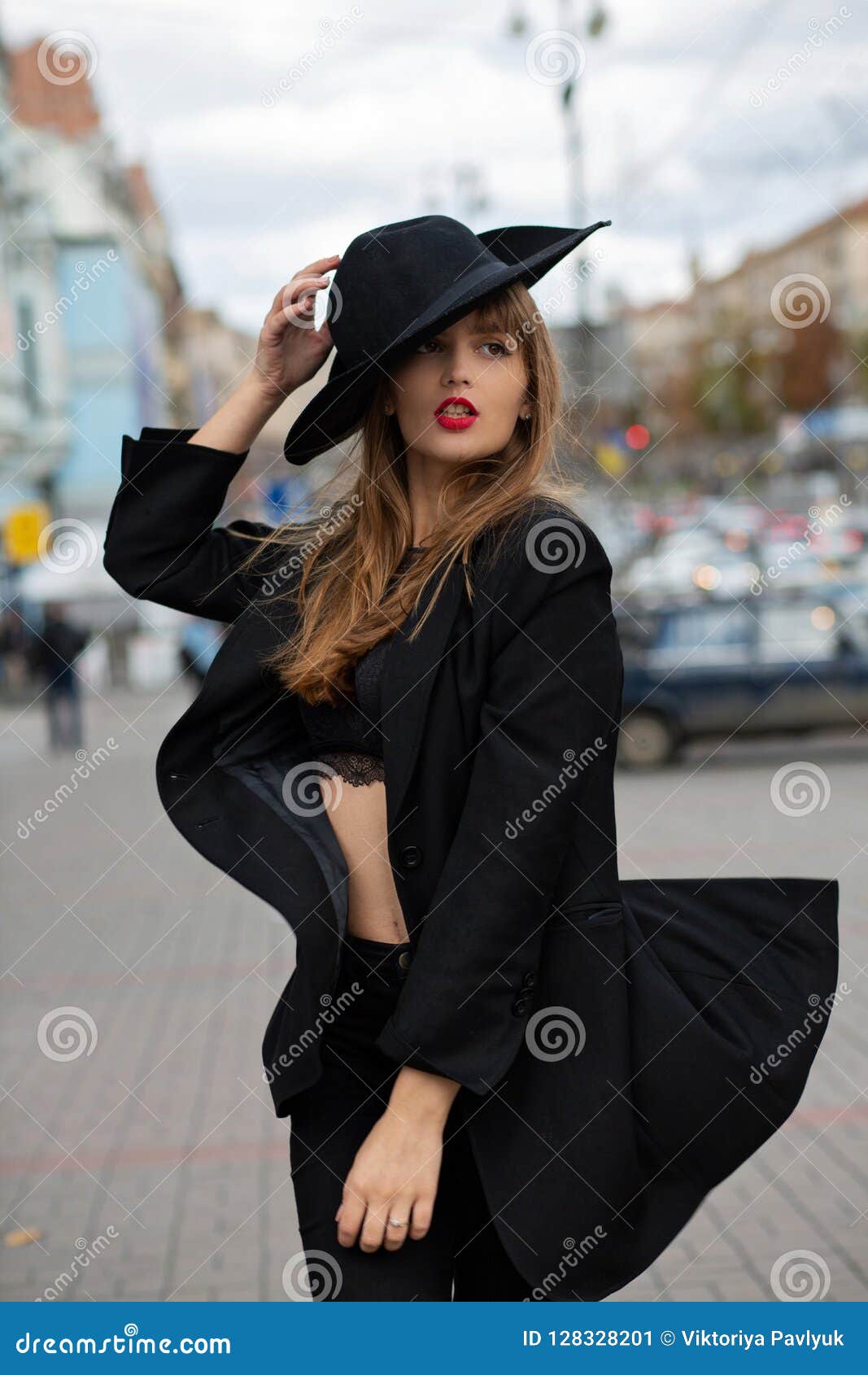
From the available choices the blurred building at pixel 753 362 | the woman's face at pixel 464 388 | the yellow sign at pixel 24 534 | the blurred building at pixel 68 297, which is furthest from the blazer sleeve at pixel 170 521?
the blurred building at pixel 753 362

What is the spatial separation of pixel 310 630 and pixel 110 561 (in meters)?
0.36

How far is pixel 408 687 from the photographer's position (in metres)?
1.98

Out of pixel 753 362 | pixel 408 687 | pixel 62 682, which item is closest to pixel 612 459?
pixel 62 682

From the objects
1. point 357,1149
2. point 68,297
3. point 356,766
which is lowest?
point 357,1149

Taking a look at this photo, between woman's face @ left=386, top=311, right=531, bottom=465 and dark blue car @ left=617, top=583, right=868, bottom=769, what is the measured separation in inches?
515

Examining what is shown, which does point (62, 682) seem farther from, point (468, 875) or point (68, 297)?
point (68, 297)

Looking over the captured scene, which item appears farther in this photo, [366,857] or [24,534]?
[24,534]

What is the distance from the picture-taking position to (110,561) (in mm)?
2293

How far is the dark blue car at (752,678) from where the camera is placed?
14992mm

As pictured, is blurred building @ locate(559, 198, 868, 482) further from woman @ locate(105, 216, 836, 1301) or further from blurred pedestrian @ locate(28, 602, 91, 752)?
woman @ locate(105, 216, 836, 1301)

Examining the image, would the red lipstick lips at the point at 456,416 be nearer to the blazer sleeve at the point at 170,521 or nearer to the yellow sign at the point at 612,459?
the blazer sleeve at the point at 170,521

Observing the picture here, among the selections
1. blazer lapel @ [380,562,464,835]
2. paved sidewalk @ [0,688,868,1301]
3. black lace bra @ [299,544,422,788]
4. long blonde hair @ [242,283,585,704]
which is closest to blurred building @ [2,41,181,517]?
paved sidewalk @ [0,688,868,1301]

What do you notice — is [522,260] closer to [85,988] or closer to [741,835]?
[85,988]

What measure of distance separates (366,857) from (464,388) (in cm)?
63
